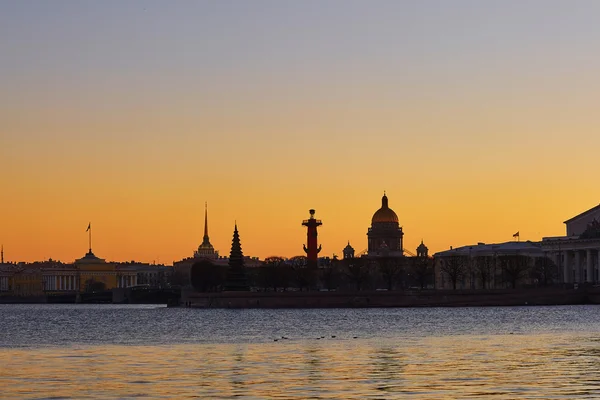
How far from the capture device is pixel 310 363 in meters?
44.2

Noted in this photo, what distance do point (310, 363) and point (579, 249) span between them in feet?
350

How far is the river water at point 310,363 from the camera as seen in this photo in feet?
117

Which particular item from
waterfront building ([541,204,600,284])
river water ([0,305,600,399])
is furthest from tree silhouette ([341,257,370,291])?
river water ([0,305,600,399])

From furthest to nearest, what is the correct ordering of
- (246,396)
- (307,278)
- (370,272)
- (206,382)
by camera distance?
(370,272), (307,278), (206,382), (246,396)

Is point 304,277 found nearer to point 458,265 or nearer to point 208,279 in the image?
point 208,279

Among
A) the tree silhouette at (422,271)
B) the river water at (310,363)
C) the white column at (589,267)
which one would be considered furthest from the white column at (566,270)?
the river water at (310,363)

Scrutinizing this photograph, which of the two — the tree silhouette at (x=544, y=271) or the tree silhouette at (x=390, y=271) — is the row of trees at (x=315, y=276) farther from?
the tree silhouette at (x=544, y=271)

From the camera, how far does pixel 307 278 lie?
493 ft

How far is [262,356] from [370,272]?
128 meters

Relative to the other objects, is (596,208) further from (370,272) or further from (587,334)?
(587,334)

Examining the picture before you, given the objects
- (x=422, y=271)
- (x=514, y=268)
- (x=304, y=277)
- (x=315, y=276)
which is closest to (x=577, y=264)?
(x=514, y=268)

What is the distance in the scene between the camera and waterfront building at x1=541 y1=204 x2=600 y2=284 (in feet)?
478

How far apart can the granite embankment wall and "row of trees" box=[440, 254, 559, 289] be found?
13.5m

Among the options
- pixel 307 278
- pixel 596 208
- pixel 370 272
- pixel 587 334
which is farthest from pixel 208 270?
pixel 587 334
